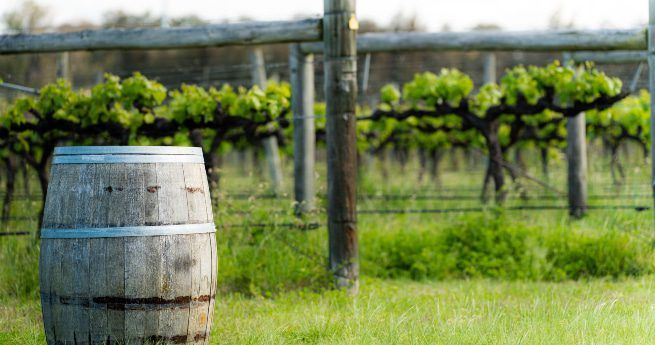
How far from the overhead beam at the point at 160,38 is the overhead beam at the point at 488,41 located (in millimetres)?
1452

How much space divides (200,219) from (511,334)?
145cm

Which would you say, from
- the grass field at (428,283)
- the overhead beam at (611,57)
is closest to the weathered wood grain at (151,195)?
the grass field at (428,283)

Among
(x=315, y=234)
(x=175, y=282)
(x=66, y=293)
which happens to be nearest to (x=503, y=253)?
(x=315, y=234)

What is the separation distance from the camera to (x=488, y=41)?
7590 millimetres

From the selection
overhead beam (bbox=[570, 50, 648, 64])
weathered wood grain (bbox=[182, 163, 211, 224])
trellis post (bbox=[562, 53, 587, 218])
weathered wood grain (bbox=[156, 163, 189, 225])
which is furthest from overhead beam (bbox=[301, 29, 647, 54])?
weathered wood grain (bbox=[156, 163, 189, 225])

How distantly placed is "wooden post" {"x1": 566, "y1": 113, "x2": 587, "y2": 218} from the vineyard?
15 mm

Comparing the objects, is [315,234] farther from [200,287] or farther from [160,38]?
[200,287]

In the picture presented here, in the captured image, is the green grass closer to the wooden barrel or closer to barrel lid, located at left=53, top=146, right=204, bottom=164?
Result: the wooden barrel

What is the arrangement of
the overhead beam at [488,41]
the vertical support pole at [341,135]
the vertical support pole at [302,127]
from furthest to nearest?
1. the vertical support pole at [302,127]
2. the overhead beam at [488,41]
3. the vertical support pole at [341,135]

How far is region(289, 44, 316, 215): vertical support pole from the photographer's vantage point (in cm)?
757

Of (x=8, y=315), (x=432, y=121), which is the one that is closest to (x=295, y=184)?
(x=8, y=315)

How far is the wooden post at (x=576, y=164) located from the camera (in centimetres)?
884

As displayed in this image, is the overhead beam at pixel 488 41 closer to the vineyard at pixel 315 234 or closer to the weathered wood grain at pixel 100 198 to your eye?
the vineyard at pixel 315 234

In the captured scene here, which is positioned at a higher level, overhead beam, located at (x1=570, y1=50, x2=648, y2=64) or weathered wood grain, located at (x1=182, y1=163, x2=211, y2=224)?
overhead beam, located at (x1=570, y1=50, x2=648, y2=64)
